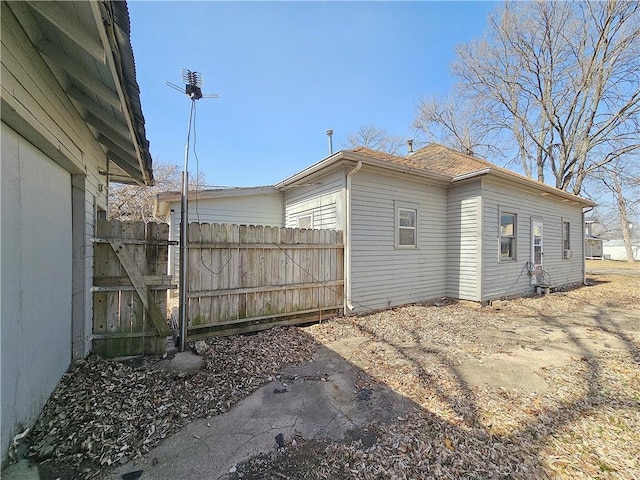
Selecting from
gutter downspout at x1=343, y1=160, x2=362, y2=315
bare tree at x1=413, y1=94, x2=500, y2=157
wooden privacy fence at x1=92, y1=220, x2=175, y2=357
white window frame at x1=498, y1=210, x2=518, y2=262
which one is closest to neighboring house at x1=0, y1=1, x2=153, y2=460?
wooden privacy fence at x1=92, y1=220, x2=175, y2=357

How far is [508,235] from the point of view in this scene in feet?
28.7

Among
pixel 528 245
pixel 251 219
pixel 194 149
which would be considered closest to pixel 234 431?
pixel 194 149

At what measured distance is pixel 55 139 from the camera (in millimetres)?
2686

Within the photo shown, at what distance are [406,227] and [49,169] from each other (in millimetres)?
6850

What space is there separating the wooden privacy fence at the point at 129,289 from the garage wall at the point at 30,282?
A: 1.72ft

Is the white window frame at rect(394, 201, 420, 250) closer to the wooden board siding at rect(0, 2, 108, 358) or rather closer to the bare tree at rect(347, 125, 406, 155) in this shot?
the wooden board siding at rect(0, 2, 108, 358)

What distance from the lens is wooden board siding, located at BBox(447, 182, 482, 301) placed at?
303 inches

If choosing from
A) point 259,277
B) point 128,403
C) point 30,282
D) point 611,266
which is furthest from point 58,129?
point 611,266

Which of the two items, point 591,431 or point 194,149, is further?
point 194,149

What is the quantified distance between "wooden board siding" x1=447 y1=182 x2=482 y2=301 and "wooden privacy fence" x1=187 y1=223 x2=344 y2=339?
12.7 feet

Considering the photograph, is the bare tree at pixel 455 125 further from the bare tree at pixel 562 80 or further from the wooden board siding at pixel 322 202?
the wooden board siding at pixel 322 202

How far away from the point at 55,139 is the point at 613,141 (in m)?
23.3

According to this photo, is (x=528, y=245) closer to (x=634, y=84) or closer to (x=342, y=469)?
(x=342, y=469)

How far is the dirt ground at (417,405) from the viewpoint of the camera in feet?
6.82
